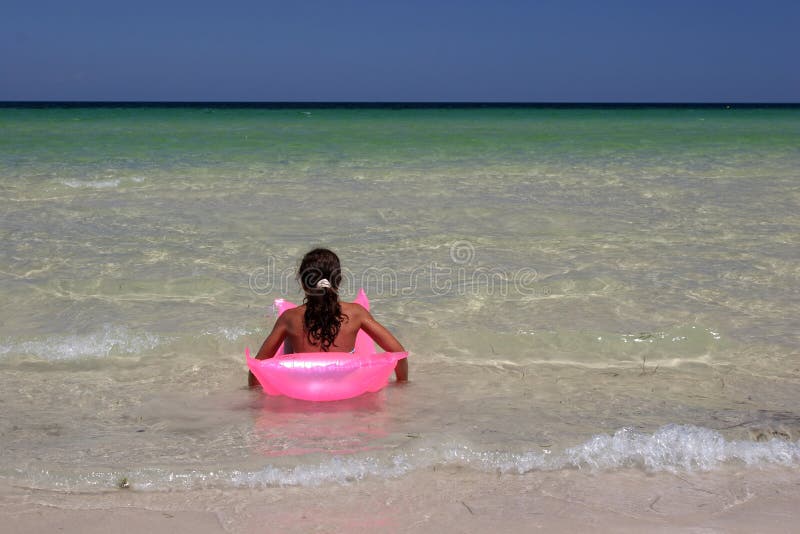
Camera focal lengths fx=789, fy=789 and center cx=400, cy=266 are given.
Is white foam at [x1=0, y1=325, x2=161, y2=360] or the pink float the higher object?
the pink float

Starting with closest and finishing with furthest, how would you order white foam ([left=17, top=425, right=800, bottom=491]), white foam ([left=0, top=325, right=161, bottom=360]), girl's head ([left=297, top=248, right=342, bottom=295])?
white foam ([left=17, top=425, right=800, bottom=491]) → girl's head ([left=297, top=248, right=342, bottom=295]) → white foam ([left=0, top=325, right=161, bottom=360])

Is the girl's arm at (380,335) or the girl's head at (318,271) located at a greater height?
the girl's head at (318,271)

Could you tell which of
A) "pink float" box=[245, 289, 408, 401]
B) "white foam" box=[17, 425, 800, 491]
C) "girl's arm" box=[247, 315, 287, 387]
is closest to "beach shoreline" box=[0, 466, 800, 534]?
"white foam" box=[17, 425, 800, 491]

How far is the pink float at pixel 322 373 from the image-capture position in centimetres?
345

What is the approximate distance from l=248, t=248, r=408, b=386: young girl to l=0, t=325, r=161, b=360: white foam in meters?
0.95

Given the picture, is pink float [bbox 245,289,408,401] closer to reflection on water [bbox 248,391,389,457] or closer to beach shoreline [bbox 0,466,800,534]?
reflection on water [bbox 248,391,389,457]

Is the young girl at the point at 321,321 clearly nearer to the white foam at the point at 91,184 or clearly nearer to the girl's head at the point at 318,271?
the girl's head at the point at 318,271

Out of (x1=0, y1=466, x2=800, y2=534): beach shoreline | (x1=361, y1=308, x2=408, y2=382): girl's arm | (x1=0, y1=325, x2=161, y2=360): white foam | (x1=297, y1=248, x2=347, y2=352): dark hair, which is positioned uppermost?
(x1=297, y1=248, x2=347, y2=352): dark hair

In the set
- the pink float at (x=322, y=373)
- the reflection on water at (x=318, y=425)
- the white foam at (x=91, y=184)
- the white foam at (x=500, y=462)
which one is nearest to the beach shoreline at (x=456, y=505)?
the white foam at (x=500, y=462)

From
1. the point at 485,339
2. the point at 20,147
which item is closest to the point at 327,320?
the point at 485,339

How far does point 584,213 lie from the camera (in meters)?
8.12

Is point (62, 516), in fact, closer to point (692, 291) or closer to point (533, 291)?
point (533, 291)

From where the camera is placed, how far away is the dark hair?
141 inches

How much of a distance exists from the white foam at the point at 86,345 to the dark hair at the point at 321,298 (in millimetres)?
1199
